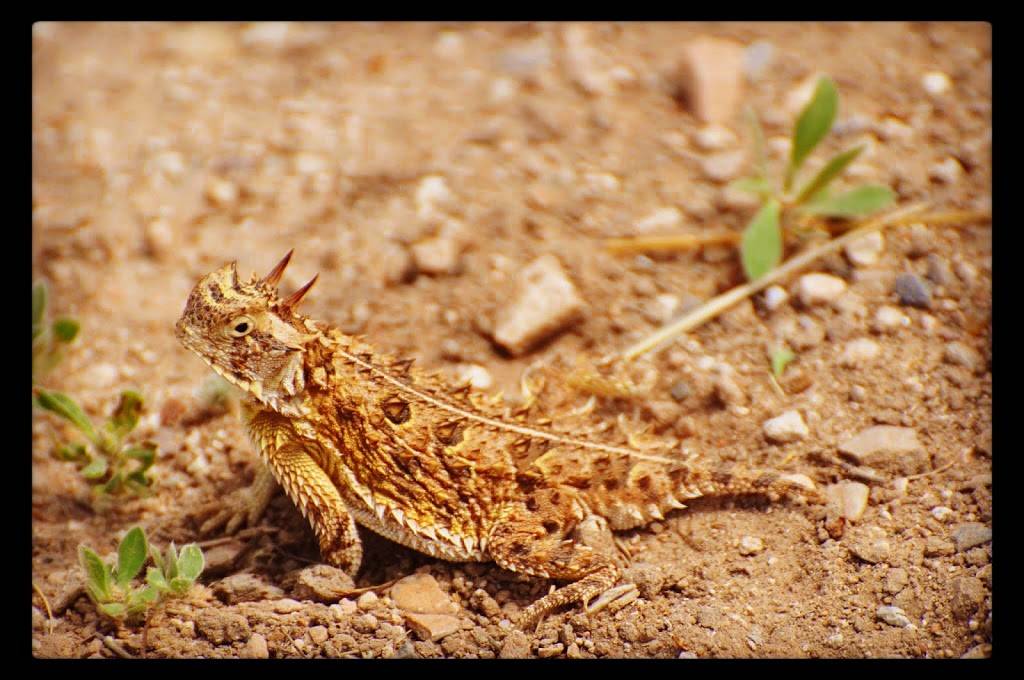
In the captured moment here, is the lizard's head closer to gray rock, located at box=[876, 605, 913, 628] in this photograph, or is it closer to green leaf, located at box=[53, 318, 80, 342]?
green leaf, located at box=[53, 318, 80, 342]

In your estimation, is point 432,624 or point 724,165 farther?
point 724,165

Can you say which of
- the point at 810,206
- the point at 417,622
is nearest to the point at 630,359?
the point at 810,206

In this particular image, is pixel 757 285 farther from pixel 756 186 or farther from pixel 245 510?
pixel 245 510

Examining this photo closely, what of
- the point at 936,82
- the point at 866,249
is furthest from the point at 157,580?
the point at 936,82

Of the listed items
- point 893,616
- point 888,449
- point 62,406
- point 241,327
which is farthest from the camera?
point 62,406

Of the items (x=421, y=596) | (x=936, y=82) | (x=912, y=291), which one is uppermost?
(x=936, y=82)

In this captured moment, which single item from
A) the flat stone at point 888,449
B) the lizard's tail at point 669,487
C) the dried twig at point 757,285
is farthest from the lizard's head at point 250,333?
the flat stone at point 888,449

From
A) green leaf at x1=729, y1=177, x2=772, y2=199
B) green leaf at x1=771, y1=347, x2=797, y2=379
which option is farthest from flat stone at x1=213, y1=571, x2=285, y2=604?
green leaf at x1=729, y1=177, x2=772, y2=199
